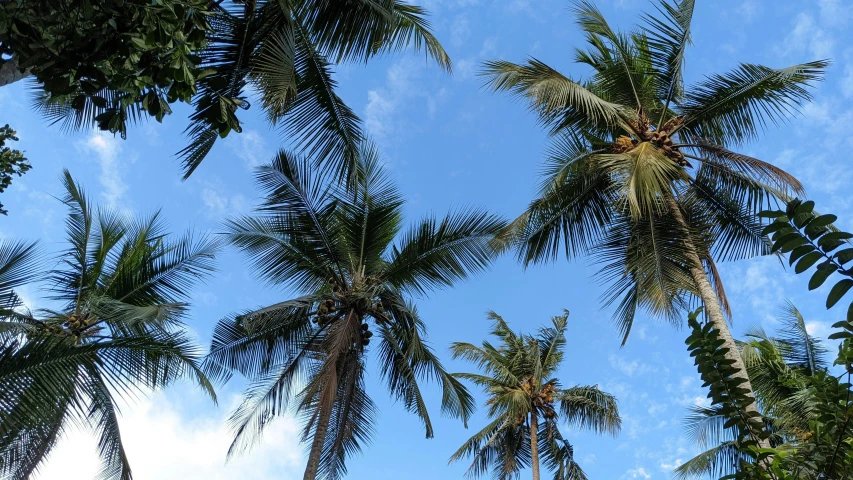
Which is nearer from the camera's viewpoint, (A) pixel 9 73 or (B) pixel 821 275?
(B) pixel 821 275

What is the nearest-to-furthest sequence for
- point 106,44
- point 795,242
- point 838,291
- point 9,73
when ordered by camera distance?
point 838,291 → point 795,242 → point 106,44 → point 9,73

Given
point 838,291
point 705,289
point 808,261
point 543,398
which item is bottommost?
point 838,291

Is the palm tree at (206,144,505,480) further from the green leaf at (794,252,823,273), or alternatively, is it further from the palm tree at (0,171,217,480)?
the green leaf at (794,252,823,273)

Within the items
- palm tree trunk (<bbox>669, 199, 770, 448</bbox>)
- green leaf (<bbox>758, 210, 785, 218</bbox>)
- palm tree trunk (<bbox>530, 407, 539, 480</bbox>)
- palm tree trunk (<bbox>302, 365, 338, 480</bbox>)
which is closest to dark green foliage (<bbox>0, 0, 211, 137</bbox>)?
green leaf (<bbox>758, 210, 785, 218</bbox>)

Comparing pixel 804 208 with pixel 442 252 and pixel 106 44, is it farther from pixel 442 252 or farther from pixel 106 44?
pixel 442 252

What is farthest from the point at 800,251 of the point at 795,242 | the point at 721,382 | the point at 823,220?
the point at 721,382

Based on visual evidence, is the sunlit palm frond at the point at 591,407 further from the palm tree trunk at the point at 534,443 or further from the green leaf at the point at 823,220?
the green leaf at the point at 823,220

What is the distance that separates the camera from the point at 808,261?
6.72ft

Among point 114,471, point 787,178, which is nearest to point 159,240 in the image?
point 114,471

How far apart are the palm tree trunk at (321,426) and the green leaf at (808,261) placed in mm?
8761

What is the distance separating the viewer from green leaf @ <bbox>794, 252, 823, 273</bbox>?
6.70 ft

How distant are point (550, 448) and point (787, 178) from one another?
10668mm

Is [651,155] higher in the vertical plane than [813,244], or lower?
higher

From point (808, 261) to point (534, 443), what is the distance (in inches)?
672
